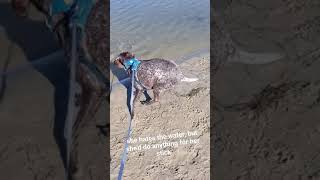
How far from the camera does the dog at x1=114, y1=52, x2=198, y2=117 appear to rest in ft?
13.1

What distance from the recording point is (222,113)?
159 inches

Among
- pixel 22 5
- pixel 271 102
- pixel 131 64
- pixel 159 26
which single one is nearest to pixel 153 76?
pixel 131 64

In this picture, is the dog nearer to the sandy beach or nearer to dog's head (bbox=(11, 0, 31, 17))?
the sandy beach

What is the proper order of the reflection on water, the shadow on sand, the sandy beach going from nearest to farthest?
the sandy beach < the shadow on sand < the reflection on water

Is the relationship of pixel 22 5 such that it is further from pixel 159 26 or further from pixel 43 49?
pixel 159 26

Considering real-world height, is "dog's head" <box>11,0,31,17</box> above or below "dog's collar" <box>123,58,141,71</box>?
above

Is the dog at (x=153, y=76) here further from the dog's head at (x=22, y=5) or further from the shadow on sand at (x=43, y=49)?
the dog's head at (x=22, y=5)

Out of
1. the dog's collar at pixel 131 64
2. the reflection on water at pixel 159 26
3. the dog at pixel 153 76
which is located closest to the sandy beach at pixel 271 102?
the dog at pixel 153 76

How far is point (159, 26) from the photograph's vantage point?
6.22 meters

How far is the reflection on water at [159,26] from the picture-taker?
18.8 ft

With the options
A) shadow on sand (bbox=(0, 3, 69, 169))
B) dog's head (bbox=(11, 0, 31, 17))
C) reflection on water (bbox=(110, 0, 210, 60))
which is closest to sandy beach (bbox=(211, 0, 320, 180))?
reflection on water (bbox=(110, 0, 210, 60))

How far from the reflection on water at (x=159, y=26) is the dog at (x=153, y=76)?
1441mm

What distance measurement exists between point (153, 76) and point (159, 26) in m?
2.32

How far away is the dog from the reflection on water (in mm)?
1441
